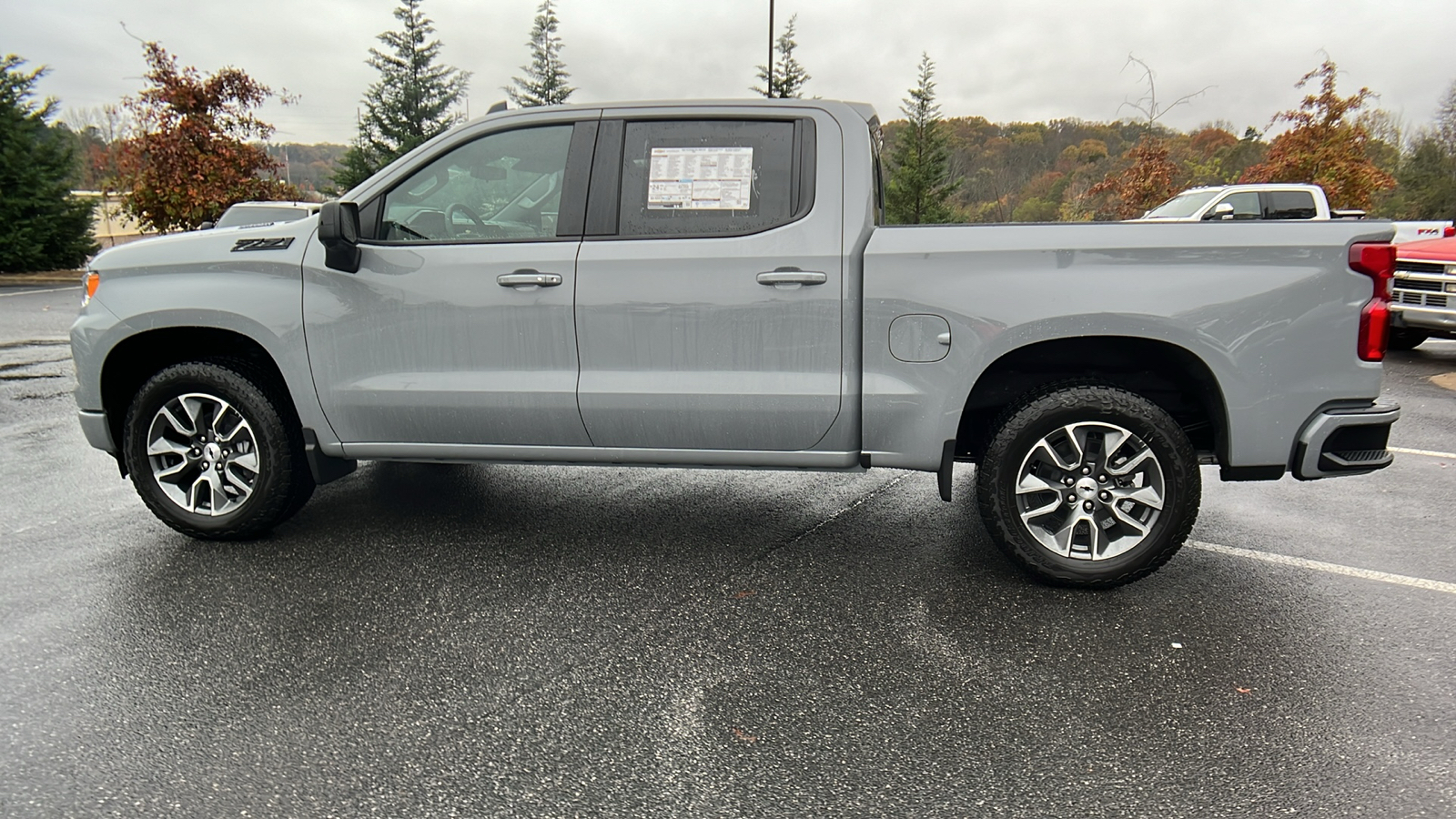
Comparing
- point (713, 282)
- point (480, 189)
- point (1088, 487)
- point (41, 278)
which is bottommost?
point (1088, 487)

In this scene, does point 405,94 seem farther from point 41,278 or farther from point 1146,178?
point 1146,178

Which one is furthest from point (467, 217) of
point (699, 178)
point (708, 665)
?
point (708, 665)

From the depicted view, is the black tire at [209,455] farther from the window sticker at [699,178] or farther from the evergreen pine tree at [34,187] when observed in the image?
the evergreen pine tree at [34,187]

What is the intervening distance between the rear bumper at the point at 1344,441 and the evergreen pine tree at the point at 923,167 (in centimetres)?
4809

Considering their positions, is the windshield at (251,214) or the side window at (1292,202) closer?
the windshield at (251,214)

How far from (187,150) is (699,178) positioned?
2203 centimetres

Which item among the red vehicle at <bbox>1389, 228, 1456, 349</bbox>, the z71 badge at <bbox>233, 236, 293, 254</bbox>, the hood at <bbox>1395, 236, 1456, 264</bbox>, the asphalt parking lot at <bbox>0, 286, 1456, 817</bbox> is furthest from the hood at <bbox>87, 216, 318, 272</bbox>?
the hood at <bbox>1395, 236, 1456, 264</bbox>

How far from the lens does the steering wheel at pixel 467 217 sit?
3961mm

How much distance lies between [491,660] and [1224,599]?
9.26 ft

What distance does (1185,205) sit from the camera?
45.8 ft

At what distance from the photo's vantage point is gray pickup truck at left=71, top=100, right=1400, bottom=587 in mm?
3445

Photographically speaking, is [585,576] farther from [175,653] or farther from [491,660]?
[175,653]

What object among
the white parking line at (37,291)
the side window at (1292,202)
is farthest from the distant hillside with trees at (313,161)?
the side window at (1292,202)

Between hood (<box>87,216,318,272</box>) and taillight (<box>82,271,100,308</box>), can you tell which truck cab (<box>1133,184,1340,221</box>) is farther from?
taillight (<box>82,271,100,308</box>)
